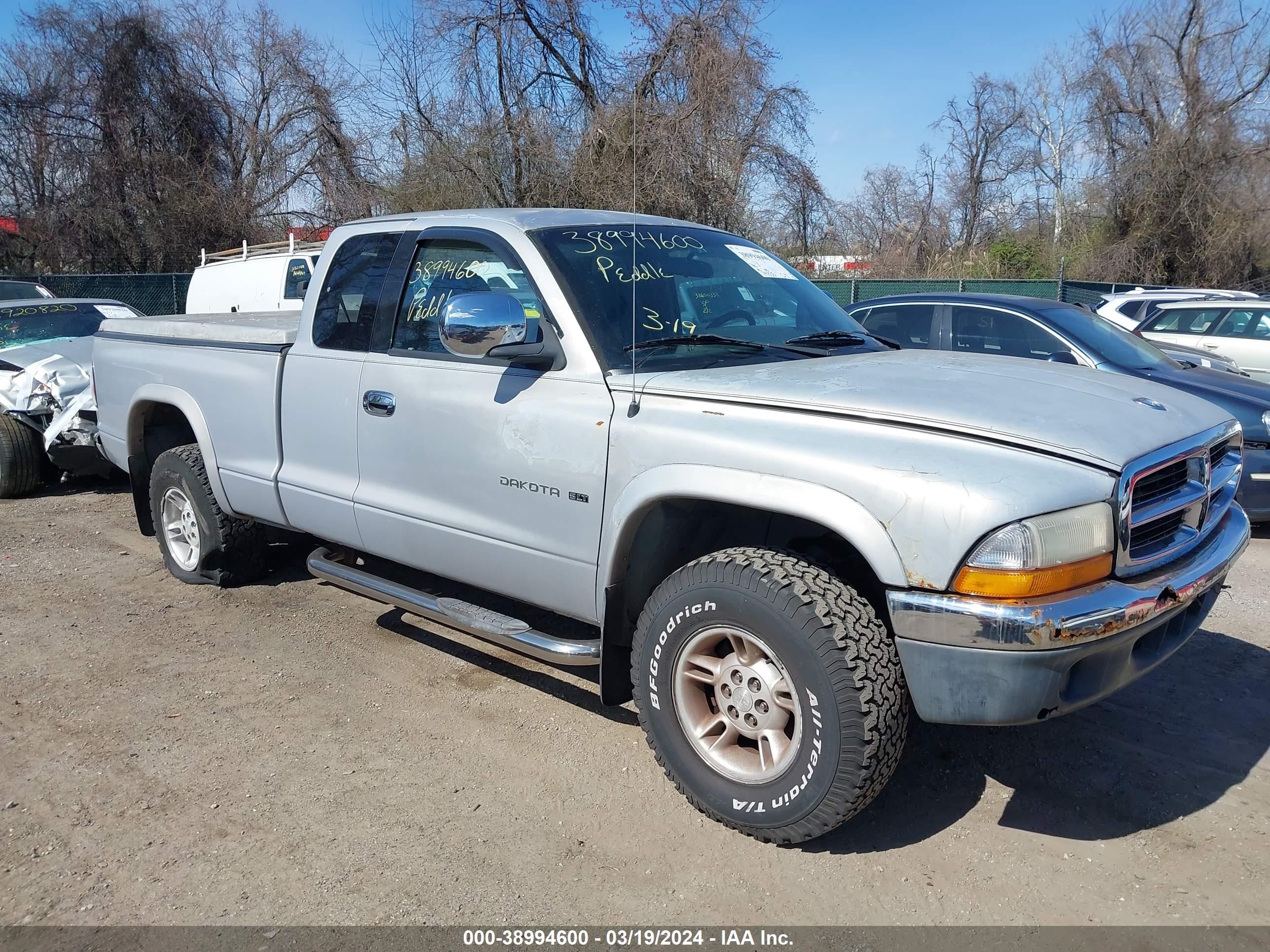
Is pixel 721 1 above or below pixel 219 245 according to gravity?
above

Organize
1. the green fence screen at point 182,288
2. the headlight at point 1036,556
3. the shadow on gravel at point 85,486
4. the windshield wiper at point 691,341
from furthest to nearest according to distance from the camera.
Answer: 1. the green fence screen at point 182,288
2. the shadow on gravel at point 85,486
3. the windshield wiper at point 691,341
4. the headlight at point 1036,556

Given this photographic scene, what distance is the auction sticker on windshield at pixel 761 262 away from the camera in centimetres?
436

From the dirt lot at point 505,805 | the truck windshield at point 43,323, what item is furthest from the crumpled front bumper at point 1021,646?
the truck windshield at point 43,323

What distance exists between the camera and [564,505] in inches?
139

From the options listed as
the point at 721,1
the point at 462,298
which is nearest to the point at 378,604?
the point at 462,298

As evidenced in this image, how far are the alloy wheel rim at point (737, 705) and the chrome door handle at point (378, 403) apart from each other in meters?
1.69

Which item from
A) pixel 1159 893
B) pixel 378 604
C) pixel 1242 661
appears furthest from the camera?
pixel 378 604

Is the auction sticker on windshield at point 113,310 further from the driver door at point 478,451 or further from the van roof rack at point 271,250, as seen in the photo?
the driver door at point 478,451

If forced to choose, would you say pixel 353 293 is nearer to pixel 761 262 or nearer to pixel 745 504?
pixel 761 262

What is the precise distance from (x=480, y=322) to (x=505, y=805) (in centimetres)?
166

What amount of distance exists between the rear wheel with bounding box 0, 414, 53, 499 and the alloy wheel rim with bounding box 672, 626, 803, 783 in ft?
23.6

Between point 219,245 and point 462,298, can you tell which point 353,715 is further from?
point 219,245

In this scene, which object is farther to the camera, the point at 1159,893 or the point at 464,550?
the point at 464,550

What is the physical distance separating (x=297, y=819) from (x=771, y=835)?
1.57 m
